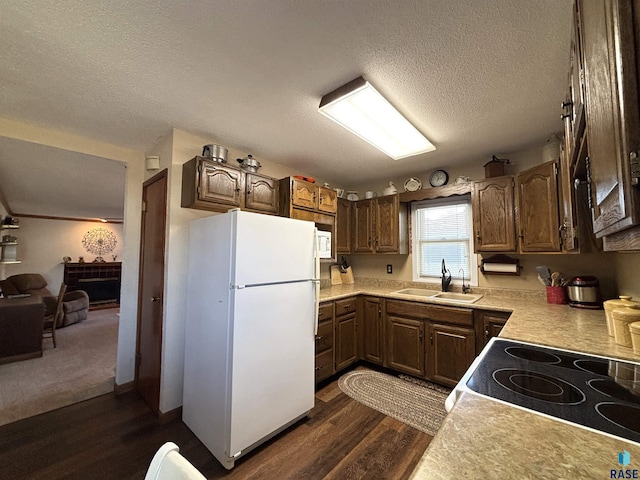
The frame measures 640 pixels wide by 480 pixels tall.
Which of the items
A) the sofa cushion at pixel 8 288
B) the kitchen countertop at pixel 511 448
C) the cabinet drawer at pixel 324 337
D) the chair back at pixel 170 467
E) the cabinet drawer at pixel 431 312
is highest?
the kitchen countertop at pixel 511 448

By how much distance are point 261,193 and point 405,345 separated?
2271 mm

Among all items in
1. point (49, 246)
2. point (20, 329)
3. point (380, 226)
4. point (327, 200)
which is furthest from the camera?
point (49, 246)

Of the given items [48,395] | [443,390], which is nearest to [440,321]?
[443,390]

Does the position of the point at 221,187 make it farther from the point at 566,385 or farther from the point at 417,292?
the point at 417,292

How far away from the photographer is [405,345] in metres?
2.87

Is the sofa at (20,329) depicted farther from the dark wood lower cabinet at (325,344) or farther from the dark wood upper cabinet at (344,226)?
the dark wood upper cabinet at (344,226)

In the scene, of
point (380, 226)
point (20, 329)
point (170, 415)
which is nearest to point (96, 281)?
point (20, 329)

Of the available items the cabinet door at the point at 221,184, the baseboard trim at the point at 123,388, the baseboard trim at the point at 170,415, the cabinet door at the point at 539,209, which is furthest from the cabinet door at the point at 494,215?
the baseboard trim at the point at 123,388

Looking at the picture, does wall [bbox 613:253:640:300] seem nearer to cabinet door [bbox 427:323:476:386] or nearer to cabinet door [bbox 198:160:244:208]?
cabinet door [bbox 427:323:476:386]

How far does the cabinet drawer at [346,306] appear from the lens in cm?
292

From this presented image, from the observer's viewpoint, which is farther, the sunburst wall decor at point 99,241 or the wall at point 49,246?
the sunburst wall decor at point 99,241

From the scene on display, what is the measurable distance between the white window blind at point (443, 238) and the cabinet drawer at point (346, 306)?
106 centimetres

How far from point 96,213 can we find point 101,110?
631 centimetres

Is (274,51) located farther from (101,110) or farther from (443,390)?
(443,390)
